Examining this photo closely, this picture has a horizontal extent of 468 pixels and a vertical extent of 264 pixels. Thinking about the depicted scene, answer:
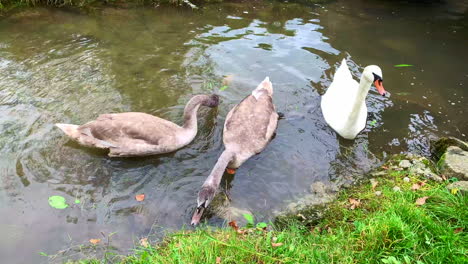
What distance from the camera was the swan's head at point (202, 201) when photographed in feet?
13.0

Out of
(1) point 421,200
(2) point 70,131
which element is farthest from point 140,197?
(1) point 421,200

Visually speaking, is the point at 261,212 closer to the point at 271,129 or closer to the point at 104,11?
the point at 271,129

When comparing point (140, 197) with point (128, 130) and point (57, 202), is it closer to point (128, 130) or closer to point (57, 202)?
point (57, 202)

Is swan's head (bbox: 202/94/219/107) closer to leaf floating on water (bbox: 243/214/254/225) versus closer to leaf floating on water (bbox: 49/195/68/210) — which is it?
leaf floating on water (bbox: 243/214/254/225)

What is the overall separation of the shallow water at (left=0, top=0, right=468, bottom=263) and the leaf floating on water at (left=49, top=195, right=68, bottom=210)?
7 cm

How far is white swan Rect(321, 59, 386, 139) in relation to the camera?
534cm

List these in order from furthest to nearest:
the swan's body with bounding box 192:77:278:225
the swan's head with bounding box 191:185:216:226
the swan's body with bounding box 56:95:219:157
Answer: the swan's body with bounding box 56:95:219:157, the swan's body with bounding box 192:77:278:225, the swan's head with bounding box 191:185:216:226

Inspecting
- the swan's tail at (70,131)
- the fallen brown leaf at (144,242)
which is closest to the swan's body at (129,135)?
the swan's tail at (70,131)

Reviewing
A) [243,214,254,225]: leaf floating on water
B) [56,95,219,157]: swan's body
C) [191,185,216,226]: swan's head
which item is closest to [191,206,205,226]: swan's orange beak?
[191,185,216,226]: swan's head

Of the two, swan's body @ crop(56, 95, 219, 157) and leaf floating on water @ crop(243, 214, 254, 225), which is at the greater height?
swan's body @ crop(56, 95, 219, 157)

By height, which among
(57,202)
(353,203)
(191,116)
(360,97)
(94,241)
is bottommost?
(94,241)

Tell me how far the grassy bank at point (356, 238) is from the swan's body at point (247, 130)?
3.18 feet

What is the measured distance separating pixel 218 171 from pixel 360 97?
2683 millimetres

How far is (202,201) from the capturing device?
3936 millimetres
